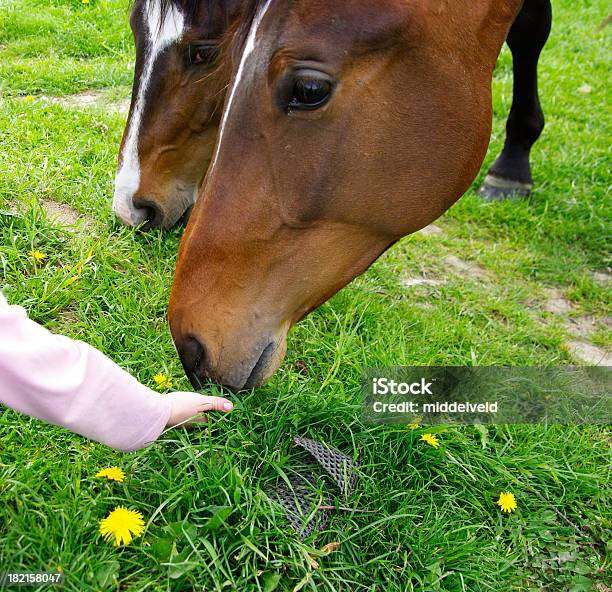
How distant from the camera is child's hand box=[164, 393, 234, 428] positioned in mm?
1666

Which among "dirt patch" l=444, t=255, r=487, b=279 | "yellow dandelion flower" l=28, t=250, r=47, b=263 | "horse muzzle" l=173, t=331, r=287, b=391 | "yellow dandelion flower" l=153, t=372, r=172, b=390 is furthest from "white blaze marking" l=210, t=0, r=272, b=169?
"dirt patch" l=444, t=255, r=487, b=279

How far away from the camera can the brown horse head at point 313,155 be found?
4.88 ft

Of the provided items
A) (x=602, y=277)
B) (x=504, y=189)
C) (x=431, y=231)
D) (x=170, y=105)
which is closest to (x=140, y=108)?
(x=170, y=105)

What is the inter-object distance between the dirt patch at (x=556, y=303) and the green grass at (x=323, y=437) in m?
0.04

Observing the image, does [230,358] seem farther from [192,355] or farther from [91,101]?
[91,101]

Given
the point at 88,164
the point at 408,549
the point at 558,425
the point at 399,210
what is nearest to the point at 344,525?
the point at 408,549

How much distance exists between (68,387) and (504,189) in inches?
126

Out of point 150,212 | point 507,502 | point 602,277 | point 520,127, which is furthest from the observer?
point 520,127

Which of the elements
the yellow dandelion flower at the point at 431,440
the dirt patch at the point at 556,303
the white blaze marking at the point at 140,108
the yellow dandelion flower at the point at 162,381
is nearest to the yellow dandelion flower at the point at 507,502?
the yellow dandelion flower at the point at 431,440

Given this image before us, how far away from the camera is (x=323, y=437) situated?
6.05 feet

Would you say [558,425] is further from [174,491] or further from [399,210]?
[174,491]

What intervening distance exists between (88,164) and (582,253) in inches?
109

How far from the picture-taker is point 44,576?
1.31m

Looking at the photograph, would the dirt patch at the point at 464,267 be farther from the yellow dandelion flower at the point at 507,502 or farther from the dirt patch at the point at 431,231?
the yellow dandelion flower at the point at 507,502
